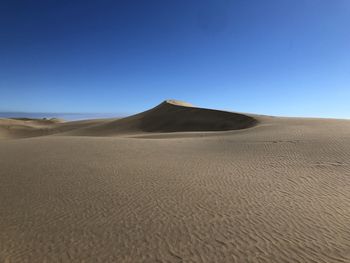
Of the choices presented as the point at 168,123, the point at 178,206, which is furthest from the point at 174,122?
the point at 178,206

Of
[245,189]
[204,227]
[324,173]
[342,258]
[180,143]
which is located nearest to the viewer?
[342,258]

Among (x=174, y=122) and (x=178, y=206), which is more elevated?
(x=174, y=122)

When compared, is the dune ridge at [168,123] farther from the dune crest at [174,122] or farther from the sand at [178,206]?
the sand at [178,206]

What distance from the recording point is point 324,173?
7914 millimetres

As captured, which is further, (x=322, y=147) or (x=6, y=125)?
(x=6, y=125)

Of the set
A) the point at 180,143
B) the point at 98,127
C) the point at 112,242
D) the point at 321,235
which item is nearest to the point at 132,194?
the point at 112,242

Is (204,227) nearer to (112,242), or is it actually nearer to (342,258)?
(112,242)

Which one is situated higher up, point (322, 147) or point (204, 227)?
point (322, 147)

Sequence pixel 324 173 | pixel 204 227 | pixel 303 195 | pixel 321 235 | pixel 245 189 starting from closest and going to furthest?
pixel 321 235
pixel 204 227
pixel 303 195
pixel 245 189
pixel 324 173

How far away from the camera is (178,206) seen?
18.3 feet

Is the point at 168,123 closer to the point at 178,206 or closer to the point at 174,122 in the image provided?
the point at 174,122

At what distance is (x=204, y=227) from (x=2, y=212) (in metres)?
3.89

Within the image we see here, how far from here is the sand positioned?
13.0ft

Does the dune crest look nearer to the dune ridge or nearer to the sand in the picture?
the dune ridge
